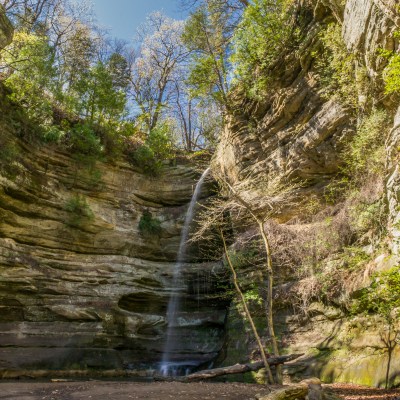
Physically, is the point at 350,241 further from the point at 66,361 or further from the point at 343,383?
the point at 66,361

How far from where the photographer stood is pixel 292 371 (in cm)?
1002

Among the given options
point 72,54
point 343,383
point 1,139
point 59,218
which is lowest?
point 343,383

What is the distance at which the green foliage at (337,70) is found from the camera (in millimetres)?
11730

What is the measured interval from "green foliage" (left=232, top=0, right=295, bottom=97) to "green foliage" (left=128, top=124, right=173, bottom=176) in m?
4.91

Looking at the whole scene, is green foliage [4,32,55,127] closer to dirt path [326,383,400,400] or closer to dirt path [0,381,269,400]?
dirt path [0,381,269,400]

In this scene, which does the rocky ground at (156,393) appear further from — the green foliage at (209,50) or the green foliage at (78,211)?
the green foliage at (209,50)

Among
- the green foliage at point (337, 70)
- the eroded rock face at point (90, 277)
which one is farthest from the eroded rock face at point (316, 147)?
the eroded rock face at point (90, 277)

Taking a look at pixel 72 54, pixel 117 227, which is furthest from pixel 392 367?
pixel 72 54

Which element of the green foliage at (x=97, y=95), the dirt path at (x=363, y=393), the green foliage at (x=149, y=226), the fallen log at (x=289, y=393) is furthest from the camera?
the green foliage at (x=149, y=226)

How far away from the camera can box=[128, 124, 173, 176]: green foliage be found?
56.6 feet

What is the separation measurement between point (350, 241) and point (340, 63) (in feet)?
19.6

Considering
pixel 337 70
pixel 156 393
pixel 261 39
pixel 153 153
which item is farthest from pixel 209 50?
pixel 156 393

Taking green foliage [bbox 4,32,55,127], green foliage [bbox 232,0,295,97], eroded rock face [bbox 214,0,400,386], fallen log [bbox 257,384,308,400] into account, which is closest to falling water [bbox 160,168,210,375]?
eroded rock face [bbox 214,0,400,386]

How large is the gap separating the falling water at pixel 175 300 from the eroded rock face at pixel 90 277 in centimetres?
28
